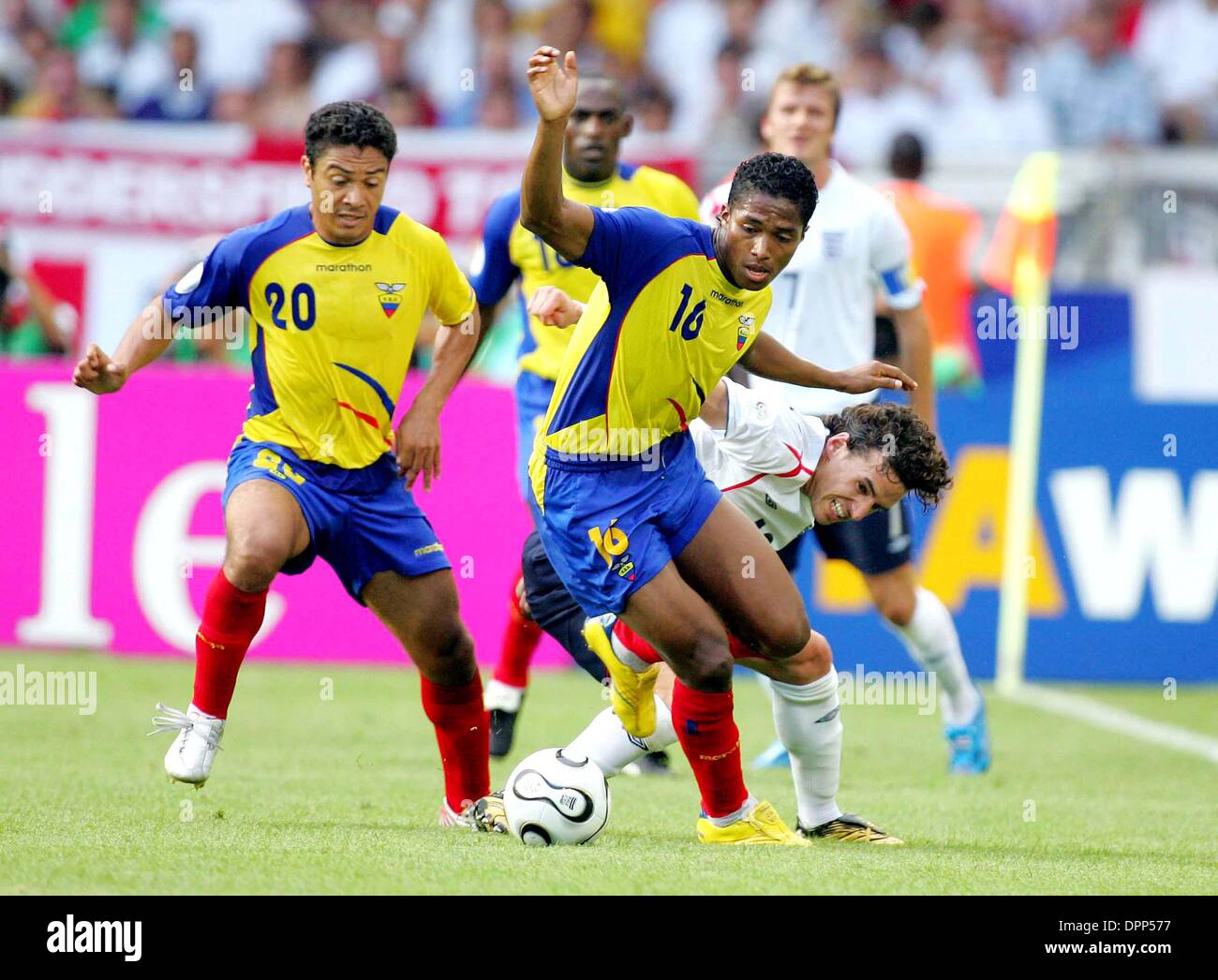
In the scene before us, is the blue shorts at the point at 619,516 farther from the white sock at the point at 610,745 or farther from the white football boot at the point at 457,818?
the white football boot at the point at 457,818

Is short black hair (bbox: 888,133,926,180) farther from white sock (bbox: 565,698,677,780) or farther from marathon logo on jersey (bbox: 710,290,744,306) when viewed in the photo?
white sock (bbox: 565,698,677,780)

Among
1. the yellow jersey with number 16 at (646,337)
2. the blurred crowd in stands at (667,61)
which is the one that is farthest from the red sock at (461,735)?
the blurred crowd in stands at (667,61)

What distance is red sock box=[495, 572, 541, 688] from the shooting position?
7.54m

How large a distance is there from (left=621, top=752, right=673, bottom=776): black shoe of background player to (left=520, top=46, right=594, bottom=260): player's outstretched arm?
3.03 m

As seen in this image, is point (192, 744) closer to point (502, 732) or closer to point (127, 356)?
point (127, 356)

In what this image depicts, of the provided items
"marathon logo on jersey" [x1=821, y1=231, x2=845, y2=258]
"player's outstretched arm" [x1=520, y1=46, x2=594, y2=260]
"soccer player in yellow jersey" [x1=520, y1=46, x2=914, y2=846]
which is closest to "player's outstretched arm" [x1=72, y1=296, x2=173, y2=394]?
"soccer player in yellow jersey" [x1=520, y1=46, x2=914, y2=846]

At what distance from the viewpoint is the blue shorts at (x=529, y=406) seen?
7398mm

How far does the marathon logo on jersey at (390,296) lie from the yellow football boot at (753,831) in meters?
1.85

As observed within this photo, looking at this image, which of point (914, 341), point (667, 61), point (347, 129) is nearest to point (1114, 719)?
point (914, 341)

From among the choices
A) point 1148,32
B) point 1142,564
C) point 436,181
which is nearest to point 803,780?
point 1142,564

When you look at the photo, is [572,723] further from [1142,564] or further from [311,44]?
[311,44]

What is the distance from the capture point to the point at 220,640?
18.5 ft
